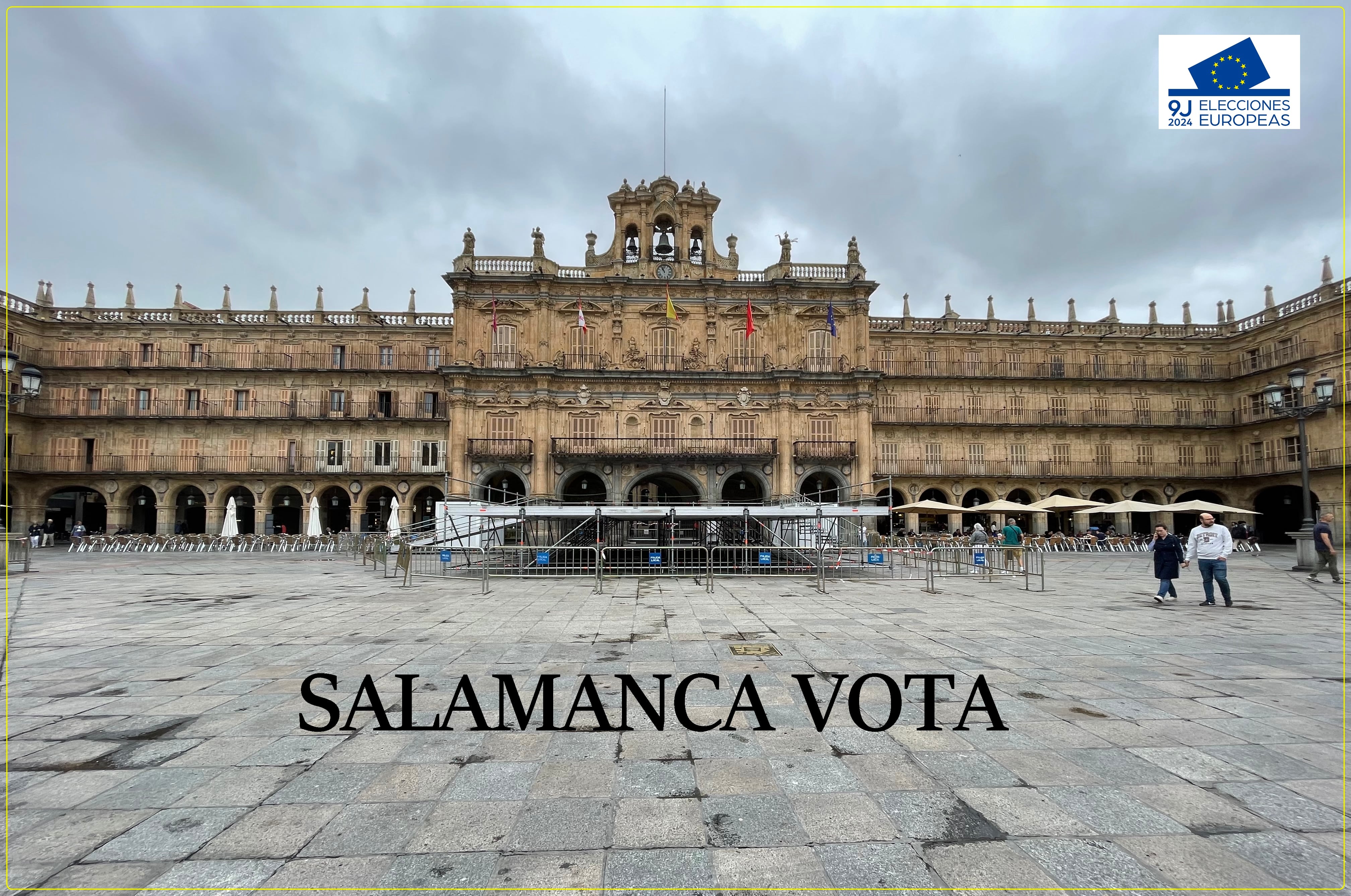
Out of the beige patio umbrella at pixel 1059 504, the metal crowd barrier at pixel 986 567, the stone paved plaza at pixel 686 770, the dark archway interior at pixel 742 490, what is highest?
the dark archway interior at pixel 742 490

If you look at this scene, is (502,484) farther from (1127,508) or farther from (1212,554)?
(1127,508)

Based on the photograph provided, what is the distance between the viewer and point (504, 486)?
93.4ft

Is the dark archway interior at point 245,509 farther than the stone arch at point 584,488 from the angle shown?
Yes

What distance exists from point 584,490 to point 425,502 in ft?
29.4

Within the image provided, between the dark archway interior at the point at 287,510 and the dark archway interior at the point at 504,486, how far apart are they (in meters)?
11.3

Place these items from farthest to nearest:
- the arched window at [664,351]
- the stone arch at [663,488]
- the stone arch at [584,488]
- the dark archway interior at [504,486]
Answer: the arched window at [664,351] → the dark archway interior at [504,486] → the stone arch at [663,488] → the stone arch at [584,488]

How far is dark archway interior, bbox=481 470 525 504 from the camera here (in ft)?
93.4

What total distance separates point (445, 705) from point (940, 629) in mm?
6016

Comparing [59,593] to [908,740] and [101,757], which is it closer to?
[101,757]

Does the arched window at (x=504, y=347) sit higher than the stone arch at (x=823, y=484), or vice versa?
the arched window at (x=504, y=347)

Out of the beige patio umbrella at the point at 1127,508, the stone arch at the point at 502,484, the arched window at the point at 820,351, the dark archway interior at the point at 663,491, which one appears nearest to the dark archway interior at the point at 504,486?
the stone arch at the point at 502,484

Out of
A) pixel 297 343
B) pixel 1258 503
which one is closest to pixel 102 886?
pixel 297 343

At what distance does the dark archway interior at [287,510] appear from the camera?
32438 millimetres

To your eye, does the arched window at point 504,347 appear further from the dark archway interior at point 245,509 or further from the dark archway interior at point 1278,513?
the dark archway interior at point 1278,513
